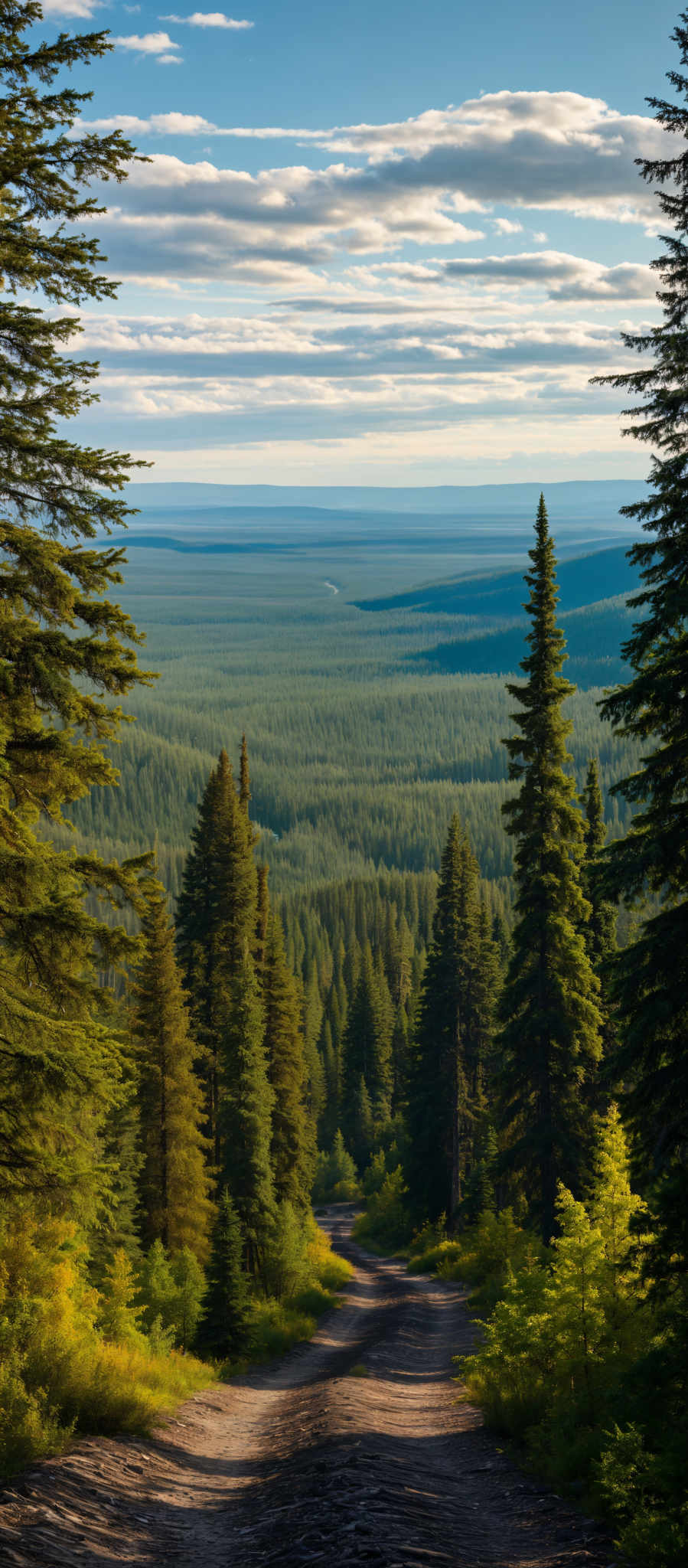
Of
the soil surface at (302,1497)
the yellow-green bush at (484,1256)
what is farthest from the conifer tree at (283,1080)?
the soil surface at (302,1497)

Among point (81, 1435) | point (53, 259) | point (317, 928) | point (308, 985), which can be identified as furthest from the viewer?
point (317, 928)

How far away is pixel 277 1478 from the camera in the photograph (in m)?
12.5

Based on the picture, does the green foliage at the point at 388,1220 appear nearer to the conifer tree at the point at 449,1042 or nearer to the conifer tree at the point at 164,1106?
the conifer tree at the point at 449,1042

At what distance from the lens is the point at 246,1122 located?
3216 centimetres

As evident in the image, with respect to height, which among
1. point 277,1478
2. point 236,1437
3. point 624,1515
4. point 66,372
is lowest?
point 236,1437

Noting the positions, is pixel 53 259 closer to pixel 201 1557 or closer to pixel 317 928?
pixel 201 1557

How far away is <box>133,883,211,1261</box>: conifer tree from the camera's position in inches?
1163

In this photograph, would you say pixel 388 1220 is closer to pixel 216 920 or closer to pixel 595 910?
pixel 216 920

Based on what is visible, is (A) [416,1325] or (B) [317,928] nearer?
(A) [416,1325]

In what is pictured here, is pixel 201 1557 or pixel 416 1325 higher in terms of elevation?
pixel 201 1557

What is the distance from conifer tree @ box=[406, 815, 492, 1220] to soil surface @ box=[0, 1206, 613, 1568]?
28971 mm

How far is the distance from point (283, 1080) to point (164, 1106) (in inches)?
506

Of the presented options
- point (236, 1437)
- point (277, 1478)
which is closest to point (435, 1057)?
point (236, 1437)

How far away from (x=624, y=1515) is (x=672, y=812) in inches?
283
